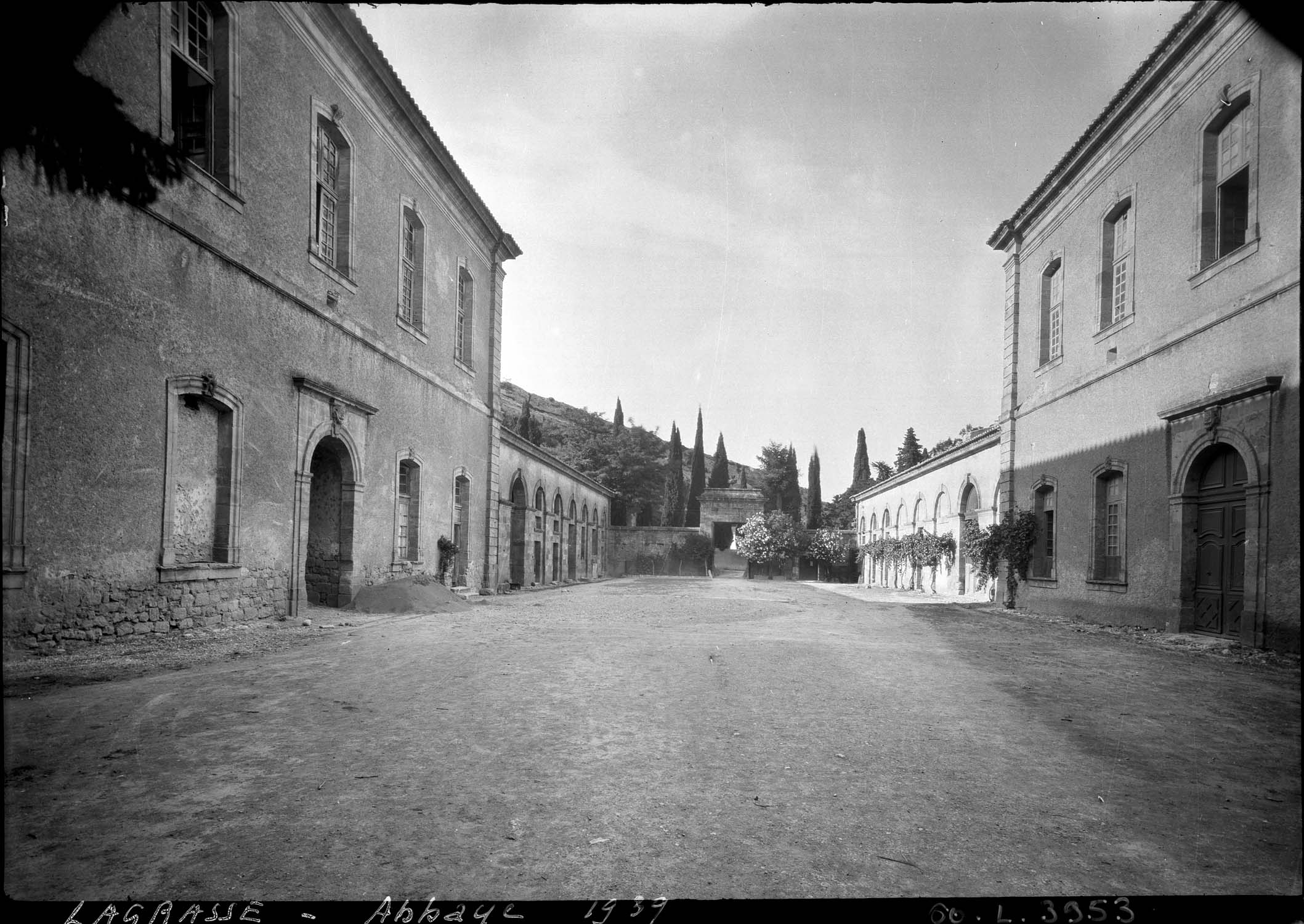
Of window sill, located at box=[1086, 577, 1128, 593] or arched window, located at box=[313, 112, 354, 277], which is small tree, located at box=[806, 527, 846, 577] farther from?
arched window, located at box=[313, 112, 354, 277]

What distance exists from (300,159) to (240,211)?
6.46 feet

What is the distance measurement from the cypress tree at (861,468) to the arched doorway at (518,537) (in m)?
39.2

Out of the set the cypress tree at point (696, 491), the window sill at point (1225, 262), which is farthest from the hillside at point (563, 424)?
the window sill at point (1225, 262)

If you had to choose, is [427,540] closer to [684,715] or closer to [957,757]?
[684,715]

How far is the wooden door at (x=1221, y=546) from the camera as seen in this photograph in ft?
32.3

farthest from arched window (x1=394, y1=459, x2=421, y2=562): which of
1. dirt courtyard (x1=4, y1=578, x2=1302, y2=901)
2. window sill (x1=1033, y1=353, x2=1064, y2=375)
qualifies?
window sill (x1=1033, y1=353, x2=1064, y2=375)

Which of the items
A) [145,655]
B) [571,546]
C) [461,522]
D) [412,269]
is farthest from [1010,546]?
[571,546]

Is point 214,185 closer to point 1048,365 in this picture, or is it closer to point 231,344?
point 231,344

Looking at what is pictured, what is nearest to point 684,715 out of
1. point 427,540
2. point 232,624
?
point 232,624

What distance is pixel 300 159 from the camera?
10992 millimetres

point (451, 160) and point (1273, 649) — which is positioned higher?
point (451, 160)

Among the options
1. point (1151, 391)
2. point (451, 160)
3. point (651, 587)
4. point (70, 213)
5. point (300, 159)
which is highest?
point (451, 160)

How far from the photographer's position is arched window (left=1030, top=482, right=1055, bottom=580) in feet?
51.7

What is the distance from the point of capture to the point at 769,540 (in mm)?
40062
